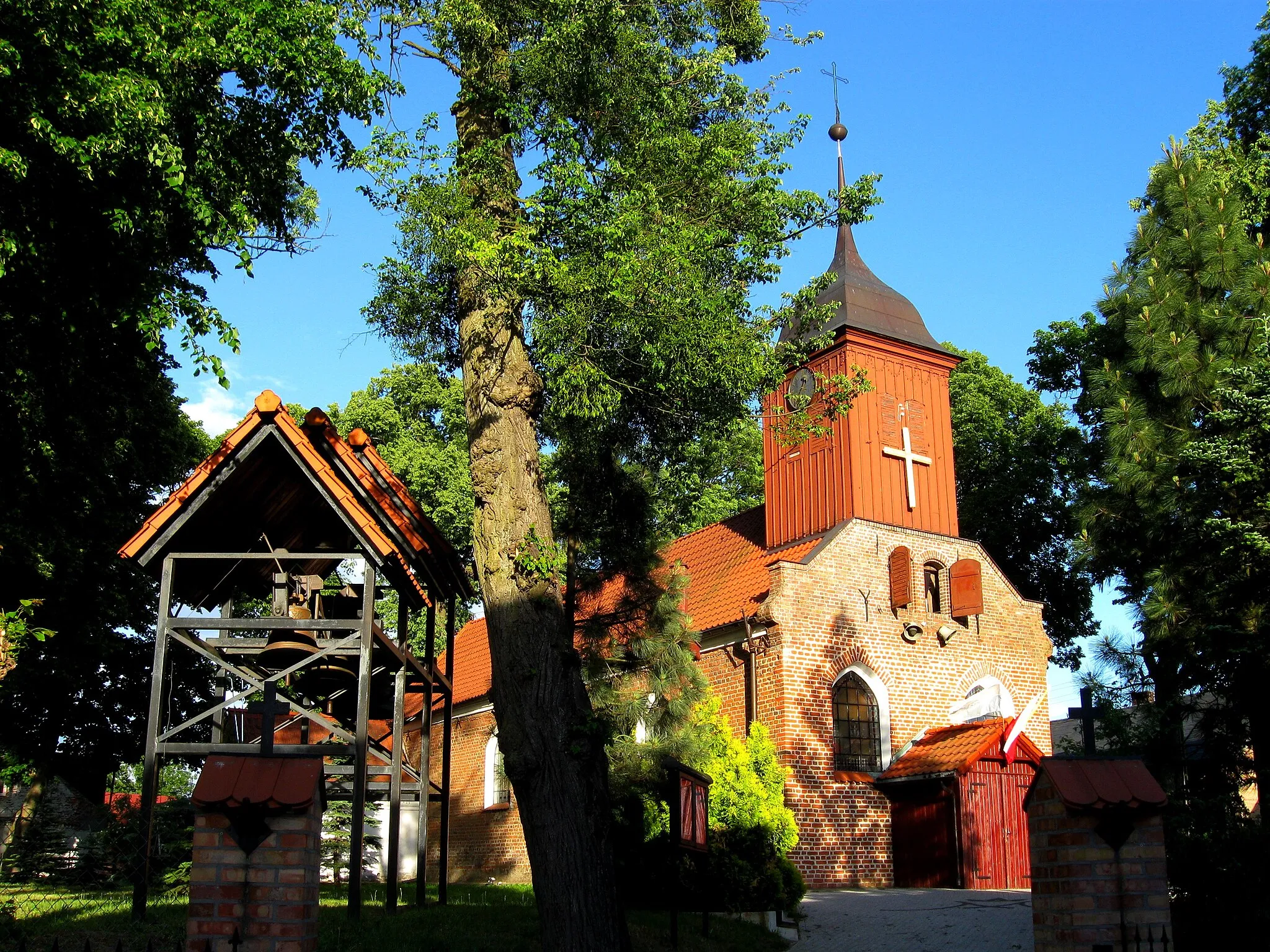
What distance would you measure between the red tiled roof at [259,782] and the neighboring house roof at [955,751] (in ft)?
47.6

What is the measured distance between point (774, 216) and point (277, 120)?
195 inches

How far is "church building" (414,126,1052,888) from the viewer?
18344 millimetres

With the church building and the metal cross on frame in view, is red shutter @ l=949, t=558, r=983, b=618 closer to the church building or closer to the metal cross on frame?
the church building

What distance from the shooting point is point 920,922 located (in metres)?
13.3

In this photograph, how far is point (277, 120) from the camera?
11062mm

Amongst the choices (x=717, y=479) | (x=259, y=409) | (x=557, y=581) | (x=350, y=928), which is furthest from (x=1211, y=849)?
(x=717, y=479)

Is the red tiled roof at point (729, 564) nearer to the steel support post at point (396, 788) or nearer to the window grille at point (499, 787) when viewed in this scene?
the window grille at point (499, 787)

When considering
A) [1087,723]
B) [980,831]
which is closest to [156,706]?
[1087,723]

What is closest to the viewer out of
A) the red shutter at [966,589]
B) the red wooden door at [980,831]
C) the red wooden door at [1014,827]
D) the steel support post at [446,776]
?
the steel support post at [446,776]

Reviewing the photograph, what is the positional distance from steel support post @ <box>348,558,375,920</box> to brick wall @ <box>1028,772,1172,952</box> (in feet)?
20.5

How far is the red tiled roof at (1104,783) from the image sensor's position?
5.86 meters

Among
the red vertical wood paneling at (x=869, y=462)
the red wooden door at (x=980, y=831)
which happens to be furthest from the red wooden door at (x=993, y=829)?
the red vertical wood paneling at (x=869, y=462)

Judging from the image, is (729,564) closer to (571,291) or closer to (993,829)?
(993,829)

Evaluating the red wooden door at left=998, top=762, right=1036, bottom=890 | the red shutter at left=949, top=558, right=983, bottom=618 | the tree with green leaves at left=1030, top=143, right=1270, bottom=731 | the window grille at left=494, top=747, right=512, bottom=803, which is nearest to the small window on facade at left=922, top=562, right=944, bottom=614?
the red shutter at left=949, top=558, right=983, bottom=618
